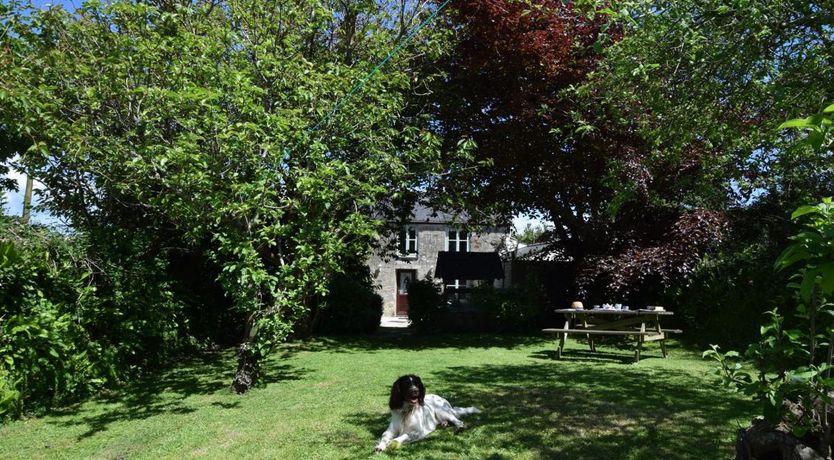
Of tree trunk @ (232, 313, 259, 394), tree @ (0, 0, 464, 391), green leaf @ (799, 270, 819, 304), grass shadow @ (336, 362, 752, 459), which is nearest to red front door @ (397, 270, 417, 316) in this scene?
tree @ (0, 0, 464, 391)

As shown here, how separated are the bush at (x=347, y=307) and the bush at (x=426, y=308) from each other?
1248 mm

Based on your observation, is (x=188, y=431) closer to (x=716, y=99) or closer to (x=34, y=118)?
(x=34, y=118)

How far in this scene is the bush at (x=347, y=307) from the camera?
1625 centimetres

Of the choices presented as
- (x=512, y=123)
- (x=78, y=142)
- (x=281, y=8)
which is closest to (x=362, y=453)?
(x=78, y=142)

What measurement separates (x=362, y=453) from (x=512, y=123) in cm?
925

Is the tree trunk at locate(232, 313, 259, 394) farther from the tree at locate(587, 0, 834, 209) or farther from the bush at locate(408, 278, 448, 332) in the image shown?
the bush at locate(408, 278, 448, 332)

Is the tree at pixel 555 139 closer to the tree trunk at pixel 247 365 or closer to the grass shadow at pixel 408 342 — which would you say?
the grass shadow at pixel 408 342

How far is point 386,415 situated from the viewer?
641cm

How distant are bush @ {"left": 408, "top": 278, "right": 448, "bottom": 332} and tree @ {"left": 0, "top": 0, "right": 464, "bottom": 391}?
7.30 metres

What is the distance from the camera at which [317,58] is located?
11914mm

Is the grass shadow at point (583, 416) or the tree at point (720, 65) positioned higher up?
the tree at point (720, 65)

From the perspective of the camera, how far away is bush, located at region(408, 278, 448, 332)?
16.9m

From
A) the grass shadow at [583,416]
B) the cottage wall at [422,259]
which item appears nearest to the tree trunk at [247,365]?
the grass shadow at [583,416]

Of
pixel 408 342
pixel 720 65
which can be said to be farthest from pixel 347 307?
pixel 720 65
